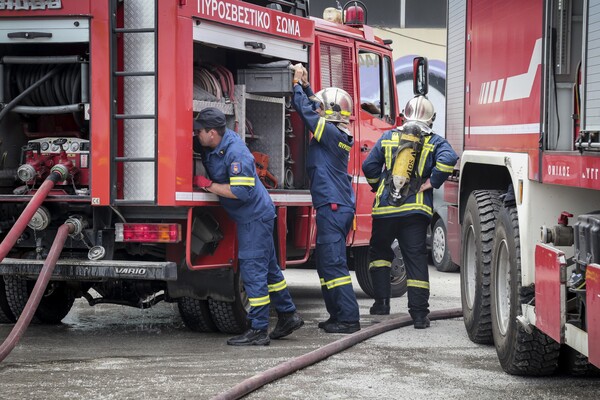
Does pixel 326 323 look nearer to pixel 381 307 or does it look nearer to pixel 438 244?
pixel 381 307

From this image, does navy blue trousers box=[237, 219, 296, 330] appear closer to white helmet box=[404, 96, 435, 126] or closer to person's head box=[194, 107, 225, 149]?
person's head box=[194, 107, 225, 149]

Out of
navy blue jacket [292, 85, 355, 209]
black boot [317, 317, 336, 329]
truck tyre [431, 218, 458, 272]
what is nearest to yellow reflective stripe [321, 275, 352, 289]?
black boot [317, 317, 336, 329]

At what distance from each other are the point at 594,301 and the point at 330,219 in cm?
401

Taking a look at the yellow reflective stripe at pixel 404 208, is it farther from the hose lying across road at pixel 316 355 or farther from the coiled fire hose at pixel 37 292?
the coiled fire hose at pixel 37 292

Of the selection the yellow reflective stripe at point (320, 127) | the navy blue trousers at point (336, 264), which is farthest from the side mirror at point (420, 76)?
the navy blue trousers at point (336, 264)

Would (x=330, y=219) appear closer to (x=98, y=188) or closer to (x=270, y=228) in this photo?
(x=270, y=228)

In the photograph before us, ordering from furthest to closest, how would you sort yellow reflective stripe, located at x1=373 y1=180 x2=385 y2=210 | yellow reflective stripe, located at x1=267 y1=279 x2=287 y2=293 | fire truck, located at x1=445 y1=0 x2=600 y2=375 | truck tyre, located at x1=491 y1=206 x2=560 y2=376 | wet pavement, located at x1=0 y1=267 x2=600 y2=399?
yellow reflective stripe, located at x1=373 y1=180 x2=385 y2=210
yellow reflective stripe, located at x1=267 y1=279 x2=287 y2=293
truck tyre, located at x1=491 y1=206 x2=560 y2=376
wet pavement, located at x1=0 y1=267 x2=600 y2=399
fire truck, located at x1=445 y1=0 x2=600 y2=375

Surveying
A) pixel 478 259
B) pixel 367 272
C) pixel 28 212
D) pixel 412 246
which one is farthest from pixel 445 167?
pixel 28 212

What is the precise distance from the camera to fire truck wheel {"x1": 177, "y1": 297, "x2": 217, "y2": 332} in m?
8.90

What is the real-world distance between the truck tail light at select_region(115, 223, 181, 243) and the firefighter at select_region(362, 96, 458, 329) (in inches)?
93.4

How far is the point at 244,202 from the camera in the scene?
8234 millimetres

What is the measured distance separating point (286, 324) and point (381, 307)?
6.24 ft

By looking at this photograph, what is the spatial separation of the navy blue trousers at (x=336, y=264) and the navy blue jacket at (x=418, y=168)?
0.61 metres

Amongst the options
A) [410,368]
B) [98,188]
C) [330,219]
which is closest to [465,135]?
[330,219]
